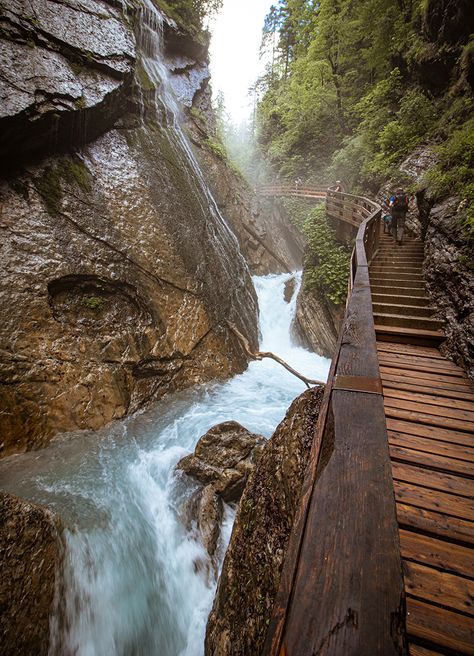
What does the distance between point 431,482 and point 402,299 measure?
4785mm

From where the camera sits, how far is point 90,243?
284 inches

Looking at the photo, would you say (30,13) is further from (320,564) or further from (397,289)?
(320,564)

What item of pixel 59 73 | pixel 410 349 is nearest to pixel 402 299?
pixel 410 349

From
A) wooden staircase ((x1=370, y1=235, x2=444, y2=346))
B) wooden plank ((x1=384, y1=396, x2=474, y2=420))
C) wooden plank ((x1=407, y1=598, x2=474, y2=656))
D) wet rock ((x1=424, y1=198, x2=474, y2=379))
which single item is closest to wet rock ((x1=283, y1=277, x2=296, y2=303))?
wooden staircase ((x1=370, y1=235, x2=444, y2=346))

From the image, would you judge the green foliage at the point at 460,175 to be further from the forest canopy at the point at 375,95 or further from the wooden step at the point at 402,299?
the wooden step at the point at 402,299

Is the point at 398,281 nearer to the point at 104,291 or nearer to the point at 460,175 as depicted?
the point at 460,175

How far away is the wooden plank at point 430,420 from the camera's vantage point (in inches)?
109

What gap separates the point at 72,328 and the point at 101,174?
4520 millimetres

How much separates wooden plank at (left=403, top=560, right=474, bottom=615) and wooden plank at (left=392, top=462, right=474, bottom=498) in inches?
25.1

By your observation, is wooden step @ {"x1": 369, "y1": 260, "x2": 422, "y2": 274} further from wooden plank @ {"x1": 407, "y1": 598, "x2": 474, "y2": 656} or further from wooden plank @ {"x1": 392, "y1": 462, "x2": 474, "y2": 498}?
wooden plank @ {"x1": 407, "y1": 598, "x2": 474, "y2": 656}

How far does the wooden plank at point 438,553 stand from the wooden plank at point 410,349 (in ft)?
9.87

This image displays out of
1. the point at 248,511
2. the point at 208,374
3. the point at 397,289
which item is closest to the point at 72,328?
the point at 208,374

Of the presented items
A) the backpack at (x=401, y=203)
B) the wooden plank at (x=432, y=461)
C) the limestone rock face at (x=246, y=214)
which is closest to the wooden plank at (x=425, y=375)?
the wooden plank at (x=432, y=461)

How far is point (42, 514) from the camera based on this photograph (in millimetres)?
3598
